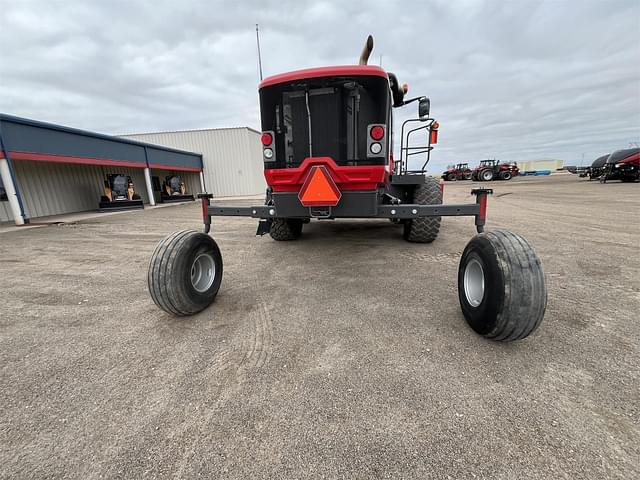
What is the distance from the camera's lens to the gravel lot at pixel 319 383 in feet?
4.06

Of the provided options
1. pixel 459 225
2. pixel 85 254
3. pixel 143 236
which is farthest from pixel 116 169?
pixel 459 225

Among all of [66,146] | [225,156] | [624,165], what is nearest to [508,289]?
[66,146]

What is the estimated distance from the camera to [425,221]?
4605 mm

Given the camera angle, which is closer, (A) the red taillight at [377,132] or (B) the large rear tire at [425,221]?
(A) the red taillight at [377,132]

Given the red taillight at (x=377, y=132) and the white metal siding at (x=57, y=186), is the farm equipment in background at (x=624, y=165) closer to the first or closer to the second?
the red taillight at (x=377, y=132)

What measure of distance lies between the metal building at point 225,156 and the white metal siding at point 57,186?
22.8ft

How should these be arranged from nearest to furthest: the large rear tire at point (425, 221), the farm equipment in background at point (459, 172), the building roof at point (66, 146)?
the large rear tire at point (425, 221) → the building roof at point (66, 146) → the farm equipment in background at point (459, 172)

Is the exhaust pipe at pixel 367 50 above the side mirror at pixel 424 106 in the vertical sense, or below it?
above

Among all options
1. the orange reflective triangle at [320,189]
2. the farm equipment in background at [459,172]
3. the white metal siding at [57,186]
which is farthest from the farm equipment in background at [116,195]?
the farm equipment in background at [459,172]

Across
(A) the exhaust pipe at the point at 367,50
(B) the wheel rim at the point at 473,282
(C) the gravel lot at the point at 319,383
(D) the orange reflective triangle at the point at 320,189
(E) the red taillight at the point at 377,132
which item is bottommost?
(C) the gravel lot at the point at 319,383

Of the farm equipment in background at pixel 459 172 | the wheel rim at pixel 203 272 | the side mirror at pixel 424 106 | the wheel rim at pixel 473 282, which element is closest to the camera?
the wheel rim at pixel 473 282

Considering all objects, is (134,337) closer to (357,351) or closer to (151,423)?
(151,423)

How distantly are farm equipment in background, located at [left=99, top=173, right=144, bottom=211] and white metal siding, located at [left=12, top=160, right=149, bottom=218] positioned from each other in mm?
1286

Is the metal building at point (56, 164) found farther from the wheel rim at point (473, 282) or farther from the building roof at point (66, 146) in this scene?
the wheel rim at point (473, 282)
